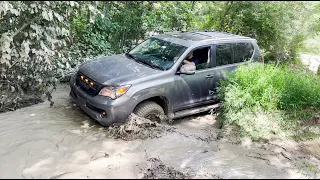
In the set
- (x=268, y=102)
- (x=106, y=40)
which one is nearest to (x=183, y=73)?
(x=268, y=102)

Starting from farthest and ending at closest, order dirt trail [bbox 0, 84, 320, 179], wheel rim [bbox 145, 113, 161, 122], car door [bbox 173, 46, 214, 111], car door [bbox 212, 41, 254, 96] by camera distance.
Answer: car door [bbox 212, 41, 254, 96] < car door [bbox 173, 46, 214, 111] < wheel rim [bbox 145, 113, 161, 122] < dirt trail [bbox 0, 84, 320, 179]

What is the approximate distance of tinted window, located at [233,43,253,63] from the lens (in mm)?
6984

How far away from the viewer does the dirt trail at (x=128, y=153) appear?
418 centimetres

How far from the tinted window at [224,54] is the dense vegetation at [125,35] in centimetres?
46

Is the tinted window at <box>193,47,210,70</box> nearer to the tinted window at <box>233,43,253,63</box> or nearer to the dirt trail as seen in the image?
the tinted window at <box>233,43,253,63</box>

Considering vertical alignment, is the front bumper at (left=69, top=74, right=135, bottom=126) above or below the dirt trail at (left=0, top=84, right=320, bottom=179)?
above

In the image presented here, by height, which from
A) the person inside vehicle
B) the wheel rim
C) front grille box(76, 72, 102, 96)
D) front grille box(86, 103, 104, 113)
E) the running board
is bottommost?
the running board

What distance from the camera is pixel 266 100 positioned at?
6.14 metres

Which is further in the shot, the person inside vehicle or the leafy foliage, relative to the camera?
the person inside vehicle

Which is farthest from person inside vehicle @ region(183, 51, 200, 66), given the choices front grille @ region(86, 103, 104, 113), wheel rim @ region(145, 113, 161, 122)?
front grille @ region(86, 103, 104, 113)

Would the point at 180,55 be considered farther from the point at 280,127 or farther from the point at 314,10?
the point at 314,10

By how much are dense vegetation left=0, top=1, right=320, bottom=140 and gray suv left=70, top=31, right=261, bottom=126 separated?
562mm

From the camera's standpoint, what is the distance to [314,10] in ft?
31.9

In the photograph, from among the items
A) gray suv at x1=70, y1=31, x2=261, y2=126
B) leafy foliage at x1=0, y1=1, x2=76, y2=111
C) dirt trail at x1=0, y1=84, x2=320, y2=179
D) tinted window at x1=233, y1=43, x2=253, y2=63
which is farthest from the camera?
tinted window at x1=233, y1=43, x2=253, y2=63
